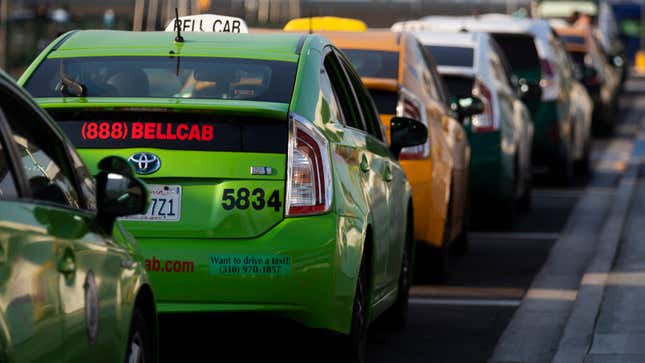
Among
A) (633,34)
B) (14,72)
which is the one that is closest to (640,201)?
(14,72)

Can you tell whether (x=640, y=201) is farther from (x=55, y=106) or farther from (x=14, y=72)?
(x=14, y=72)

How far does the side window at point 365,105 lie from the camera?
30.6 feet

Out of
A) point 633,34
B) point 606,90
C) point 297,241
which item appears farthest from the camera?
point 633,34

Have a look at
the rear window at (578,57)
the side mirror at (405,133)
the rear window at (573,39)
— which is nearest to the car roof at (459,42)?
the side mirror at (405,133)

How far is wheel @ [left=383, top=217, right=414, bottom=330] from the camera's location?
10.0 meters

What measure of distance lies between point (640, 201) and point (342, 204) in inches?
→ 468

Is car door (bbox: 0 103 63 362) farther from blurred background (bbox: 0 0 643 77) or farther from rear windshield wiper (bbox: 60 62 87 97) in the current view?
blurred background (bbox: 0 0 643 77)

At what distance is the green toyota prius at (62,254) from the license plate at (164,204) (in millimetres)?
1326

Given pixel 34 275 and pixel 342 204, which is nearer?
pixel 34 275

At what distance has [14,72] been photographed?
3888cm

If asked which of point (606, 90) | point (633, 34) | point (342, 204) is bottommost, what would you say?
point (633, 34)

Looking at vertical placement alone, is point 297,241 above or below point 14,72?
above

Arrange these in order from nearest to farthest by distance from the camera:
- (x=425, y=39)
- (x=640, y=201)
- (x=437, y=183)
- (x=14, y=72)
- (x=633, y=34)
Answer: (x=437, y=183) → (x=425, y=39) → (x=640, y=201) → (x=14, y=72) → (x=633, y=34)

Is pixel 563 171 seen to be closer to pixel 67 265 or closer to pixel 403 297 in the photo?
pixel 403 297
